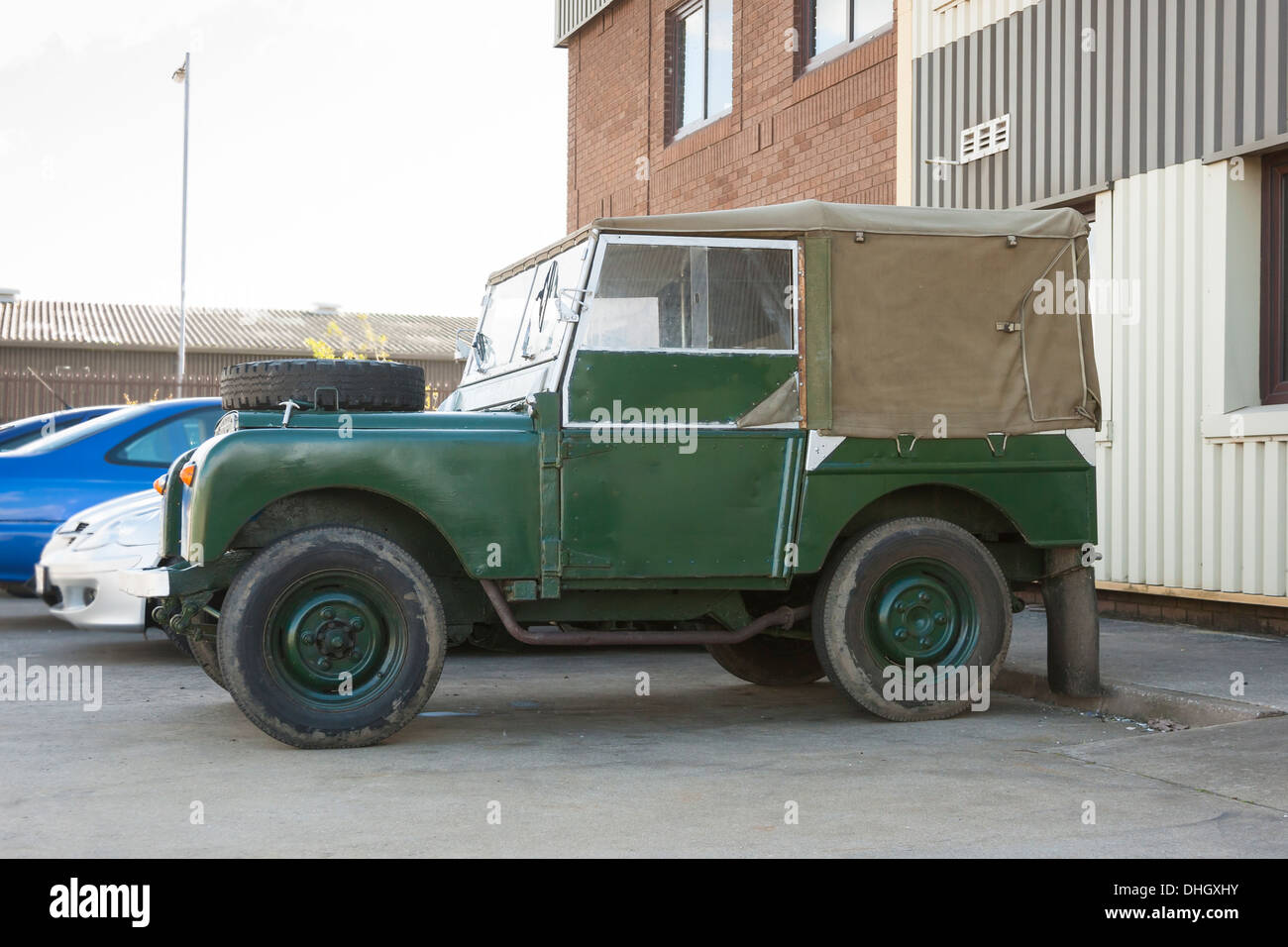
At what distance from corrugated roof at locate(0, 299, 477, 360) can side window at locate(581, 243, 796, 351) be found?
29.4 metres

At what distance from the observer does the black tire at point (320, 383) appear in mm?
6312

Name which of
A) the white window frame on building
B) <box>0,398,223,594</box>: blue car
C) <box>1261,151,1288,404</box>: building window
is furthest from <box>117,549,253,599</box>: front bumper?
the white window frame on building

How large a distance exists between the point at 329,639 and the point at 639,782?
146cm

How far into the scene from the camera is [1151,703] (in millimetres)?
6797

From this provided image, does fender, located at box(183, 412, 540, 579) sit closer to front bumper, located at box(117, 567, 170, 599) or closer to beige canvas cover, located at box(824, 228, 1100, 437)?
front bumper, located at box(117, 567, 170, 599)

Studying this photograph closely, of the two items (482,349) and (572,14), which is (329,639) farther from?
(572,14)

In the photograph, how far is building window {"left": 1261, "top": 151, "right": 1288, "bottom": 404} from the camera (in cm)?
909

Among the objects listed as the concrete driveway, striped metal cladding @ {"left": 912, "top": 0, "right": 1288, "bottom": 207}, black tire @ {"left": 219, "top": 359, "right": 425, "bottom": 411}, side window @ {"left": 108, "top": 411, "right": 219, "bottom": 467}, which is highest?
striped metal cladding @ {"left": 912, "top": 0, "right": 1288, "bottom": 207}

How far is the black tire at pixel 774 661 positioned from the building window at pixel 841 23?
704cm

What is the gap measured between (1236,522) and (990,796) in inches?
185

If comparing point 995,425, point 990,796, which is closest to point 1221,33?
point 995,425

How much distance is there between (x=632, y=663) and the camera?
354 inches

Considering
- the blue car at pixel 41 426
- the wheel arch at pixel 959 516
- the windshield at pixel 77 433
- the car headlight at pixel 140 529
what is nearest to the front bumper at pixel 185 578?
the car headlight at pixel 140 529

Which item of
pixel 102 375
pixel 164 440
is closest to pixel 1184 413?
pixel 164 440
